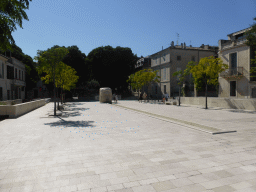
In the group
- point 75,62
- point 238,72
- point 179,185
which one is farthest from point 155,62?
point 179,185

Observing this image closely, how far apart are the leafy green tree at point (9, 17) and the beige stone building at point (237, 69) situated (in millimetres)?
25048

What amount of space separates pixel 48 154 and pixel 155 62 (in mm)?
42275

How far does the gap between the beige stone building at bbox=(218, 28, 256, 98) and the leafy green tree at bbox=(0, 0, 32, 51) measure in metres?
25.0

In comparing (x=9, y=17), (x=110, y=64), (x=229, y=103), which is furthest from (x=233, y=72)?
(x=110, y=64)

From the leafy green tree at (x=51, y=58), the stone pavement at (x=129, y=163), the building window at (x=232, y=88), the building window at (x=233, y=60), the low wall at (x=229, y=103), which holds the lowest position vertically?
the stone pavement at (x=129, y=163)

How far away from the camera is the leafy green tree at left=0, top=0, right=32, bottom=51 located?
4977mm

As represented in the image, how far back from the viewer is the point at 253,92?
919 inches

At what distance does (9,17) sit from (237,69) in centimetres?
2574

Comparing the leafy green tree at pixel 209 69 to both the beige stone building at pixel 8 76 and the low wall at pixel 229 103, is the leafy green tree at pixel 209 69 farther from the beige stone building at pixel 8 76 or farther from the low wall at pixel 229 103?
the beige stone building at pixel 8 76

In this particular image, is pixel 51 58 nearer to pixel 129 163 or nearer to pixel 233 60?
pixel 129 163

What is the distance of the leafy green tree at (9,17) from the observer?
16.3 feet

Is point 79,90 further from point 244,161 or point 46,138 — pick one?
point 244,161

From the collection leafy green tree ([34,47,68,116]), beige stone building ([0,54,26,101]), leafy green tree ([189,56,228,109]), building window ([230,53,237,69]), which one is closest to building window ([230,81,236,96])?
building window ([230,53,237,69])

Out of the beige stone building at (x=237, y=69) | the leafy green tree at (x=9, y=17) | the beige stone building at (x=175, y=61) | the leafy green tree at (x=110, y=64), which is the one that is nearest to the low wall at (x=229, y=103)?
the beige stone building at (x=237, y=69)
